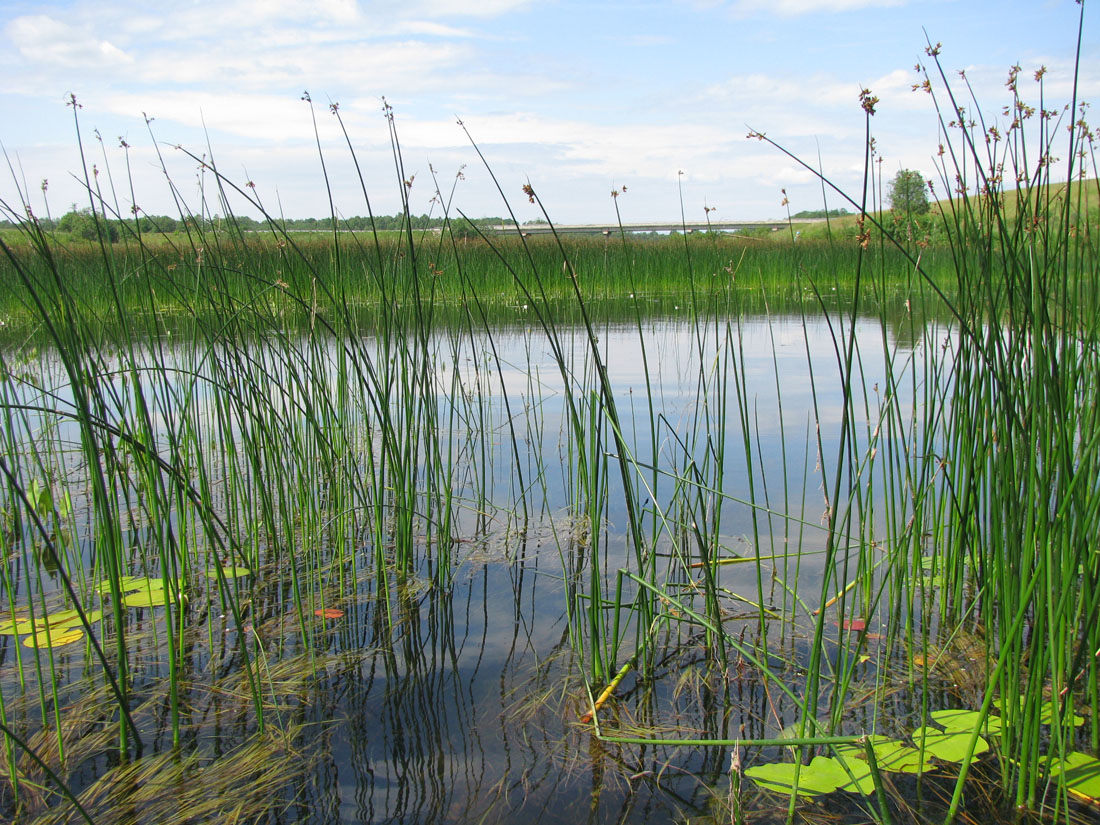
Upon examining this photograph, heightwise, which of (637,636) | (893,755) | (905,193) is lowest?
(893,755)

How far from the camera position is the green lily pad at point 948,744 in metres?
1.24

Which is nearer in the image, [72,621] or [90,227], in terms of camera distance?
[72,621]

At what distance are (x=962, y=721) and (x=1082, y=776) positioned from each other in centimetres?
18

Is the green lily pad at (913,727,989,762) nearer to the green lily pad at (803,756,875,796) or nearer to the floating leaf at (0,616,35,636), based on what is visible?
the green lily pad at (803,756,875,796)

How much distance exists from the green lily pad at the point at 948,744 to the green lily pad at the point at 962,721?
0.01 m

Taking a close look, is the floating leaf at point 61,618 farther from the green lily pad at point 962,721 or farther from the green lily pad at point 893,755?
the green lily pad at point 962,721

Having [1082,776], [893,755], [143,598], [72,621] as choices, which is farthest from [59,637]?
[1082,776]

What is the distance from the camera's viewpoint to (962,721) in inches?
52.1

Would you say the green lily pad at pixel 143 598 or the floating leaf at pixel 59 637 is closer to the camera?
the floating leaf at pixel 59 637

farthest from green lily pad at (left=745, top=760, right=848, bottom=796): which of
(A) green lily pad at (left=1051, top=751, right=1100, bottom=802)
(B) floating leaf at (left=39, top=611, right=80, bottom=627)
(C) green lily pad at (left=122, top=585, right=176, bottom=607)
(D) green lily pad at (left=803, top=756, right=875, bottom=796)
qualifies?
(B) floating leaf at (left=39, top=611, right=80, bottom=627)

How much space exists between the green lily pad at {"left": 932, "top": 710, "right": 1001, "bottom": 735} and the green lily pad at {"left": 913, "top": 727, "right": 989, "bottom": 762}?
0.4 inches

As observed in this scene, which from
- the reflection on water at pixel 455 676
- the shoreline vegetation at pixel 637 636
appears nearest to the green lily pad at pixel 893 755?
the shoreline vegetation at pixel 637 636

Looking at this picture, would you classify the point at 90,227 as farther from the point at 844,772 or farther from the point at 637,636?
the point at 844,772

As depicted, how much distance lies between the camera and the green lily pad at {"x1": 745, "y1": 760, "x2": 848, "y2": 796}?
46.5 inches
